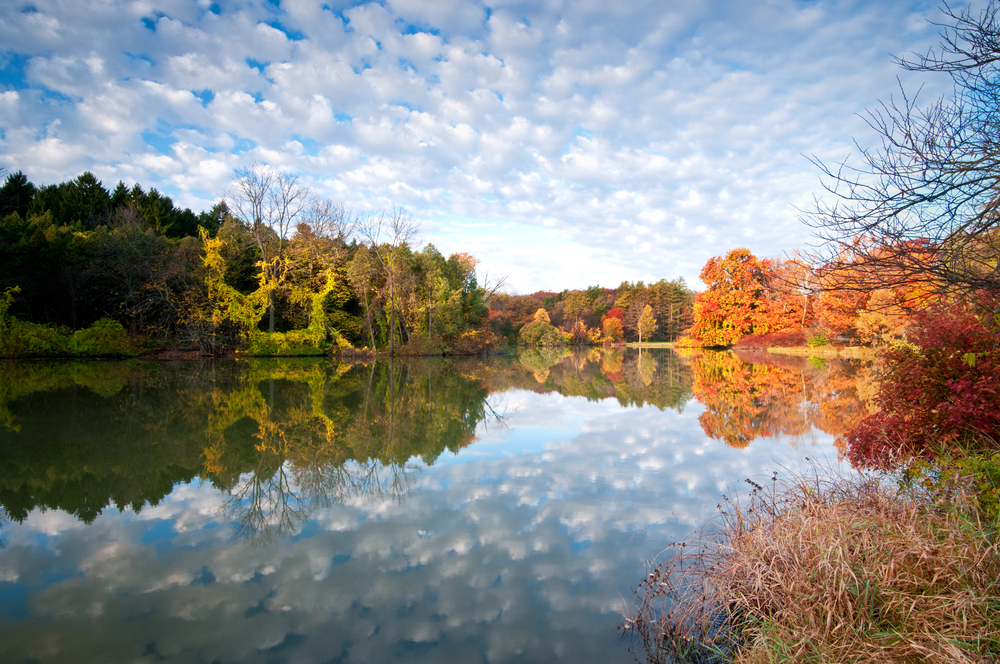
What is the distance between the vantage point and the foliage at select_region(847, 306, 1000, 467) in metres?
4.68

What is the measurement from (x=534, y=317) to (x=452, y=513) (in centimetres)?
5219

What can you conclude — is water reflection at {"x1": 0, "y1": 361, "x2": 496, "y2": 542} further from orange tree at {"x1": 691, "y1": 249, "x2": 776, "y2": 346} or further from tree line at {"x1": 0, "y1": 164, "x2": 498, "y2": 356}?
orange tree at {"x1": 691, "y1": 249, "x2": 776, "y2": 346}

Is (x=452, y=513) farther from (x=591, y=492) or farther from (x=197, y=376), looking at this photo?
(x=197, y=376)

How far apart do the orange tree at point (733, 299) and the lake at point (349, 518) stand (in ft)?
104

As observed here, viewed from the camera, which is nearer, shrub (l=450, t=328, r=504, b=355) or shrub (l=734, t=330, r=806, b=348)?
shrub (l=450, t=328, r=504, b=355)

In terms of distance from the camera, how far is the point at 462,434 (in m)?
9.21

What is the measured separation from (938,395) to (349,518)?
6.12 m

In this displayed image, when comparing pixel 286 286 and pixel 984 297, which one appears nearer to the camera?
pixel 984 297

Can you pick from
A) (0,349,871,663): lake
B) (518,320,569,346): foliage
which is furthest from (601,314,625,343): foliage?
(0,349,871,663): lake

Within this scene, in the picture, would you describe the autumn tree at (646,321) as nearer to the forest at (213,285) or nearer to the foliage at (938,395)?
the forest at (213,285)

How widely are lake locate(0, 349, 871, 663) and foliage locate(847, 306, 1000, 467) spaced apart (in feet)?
5.07

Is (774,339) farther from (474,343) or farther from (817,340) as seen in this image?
(474,343)

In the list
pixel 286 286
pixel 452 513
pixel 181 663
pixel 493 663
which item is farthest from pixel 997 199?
pixel 286 286

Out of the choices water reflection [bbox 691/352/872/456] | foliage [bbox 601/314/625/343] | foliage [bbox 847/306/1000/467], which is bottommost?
water reflection [bbox 691/352/872/456]
